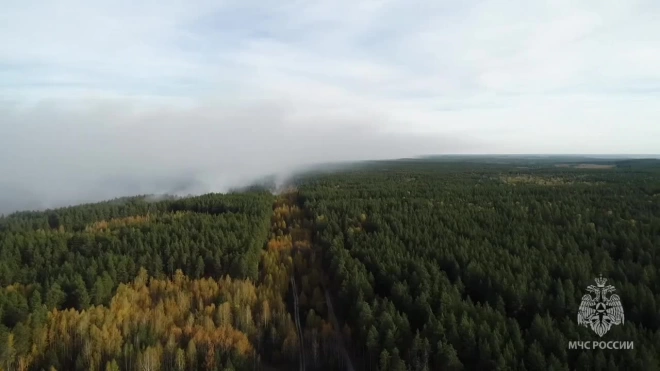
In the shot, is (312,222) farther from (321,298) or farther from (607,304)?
(607,304)

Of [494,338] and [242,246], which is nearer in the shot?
[494,338]

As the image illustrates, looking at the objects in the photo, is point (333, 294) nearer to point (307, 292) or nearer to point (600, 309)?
point (307, 292)

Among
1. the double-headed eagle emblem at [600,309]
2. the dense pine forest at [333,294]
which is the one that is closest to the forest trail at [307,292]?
the dense pine forest at [333,294]

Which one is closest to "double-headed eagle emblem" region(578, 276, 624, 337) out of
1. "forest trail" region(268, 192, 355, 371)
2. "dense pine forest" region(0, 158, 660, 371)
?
"dense pine forest" region(0, 158, 660, 371)

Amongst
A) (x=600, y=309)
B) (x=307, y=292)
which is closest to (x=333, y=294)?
(x=307, y=292)

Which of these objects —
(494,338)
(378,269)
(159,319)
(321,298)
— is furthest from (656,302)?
(159,319)

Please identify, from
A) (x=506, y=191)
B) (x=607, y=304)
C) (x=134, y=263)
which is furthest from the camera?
(x=506, y=191)
